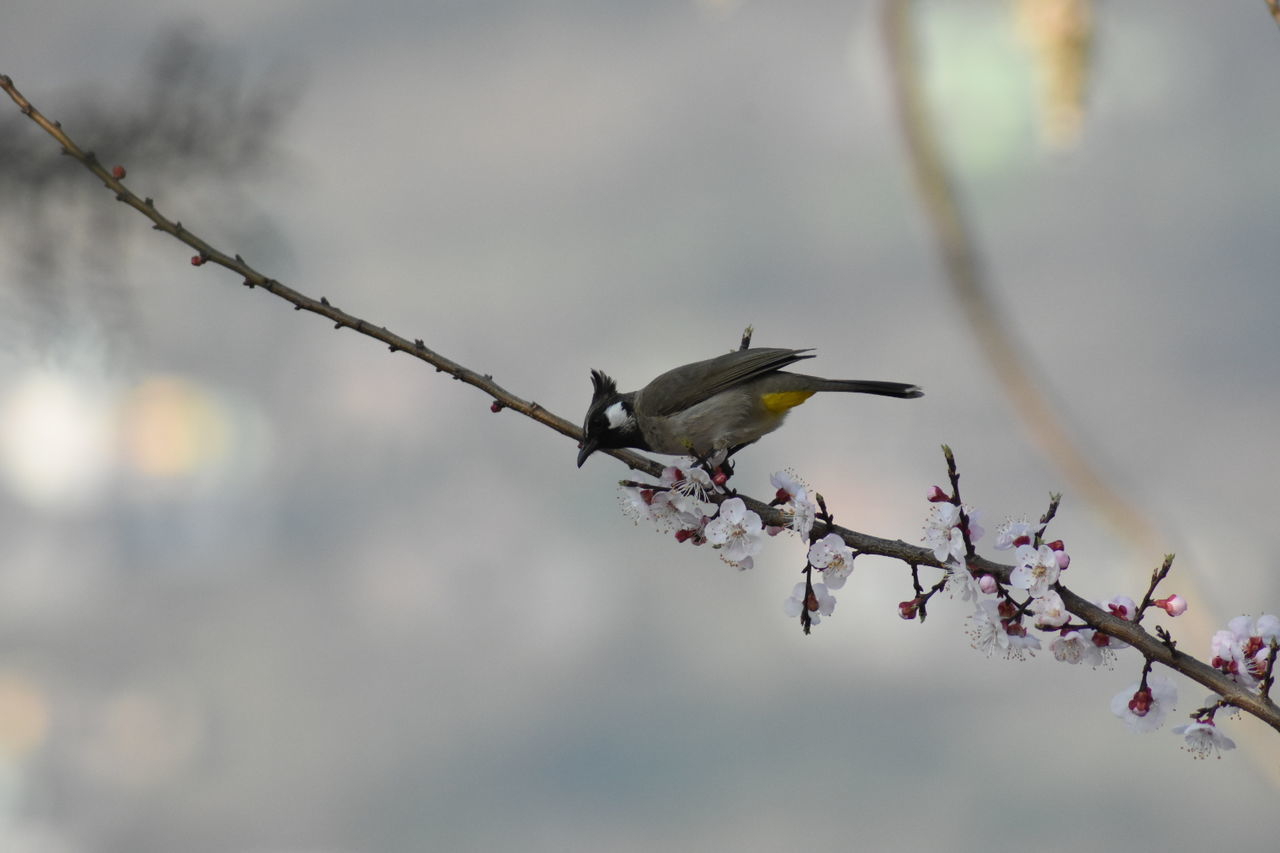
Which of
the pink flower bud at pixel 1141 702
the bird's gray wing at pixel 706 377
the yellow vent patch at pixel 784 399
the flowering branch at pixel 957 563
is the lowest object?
the pink flower bud at pixel 1141 702

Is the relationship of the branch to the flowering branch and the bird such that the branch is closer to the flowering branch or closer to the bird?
the flowering branch

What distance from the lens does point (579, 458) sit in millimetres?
4812

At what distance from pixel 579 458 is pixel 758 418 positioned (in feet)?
2.68

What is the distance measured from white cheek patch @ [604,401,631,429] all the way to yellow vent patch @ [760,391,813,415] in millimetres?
668

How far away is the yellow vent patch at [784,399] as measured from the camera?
4.96 m

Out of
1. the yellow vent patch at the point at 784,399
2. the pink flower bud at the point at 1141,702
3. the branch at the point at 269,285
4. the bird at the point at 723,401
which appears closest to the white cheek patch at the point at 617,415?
the bird at the point at 723,401

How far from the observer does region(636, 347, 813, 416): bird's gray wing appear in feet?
16.0

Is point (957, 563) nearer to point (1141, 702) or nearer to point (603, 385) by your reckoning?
point (1141, 702)

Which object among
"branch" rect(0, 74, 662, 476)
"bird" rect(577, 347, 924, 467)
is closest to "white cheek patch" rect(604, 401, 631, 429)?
"bird" rect(577, 347, 924, 467)

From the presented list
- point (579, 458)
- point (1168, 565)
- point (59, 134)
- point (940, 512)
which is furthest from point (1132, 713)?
point (59, 134)

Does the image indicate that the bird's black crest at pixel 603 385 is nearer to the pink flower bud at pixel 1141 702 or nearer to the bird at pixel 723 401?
the bird at pixel 723 401

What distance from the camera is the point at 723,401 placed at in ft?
16.3

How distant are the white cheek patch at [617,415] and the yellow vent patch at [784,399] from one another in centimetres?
67

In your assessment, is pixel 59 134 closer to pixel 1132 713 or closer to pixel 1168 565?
pixel 1168 565
